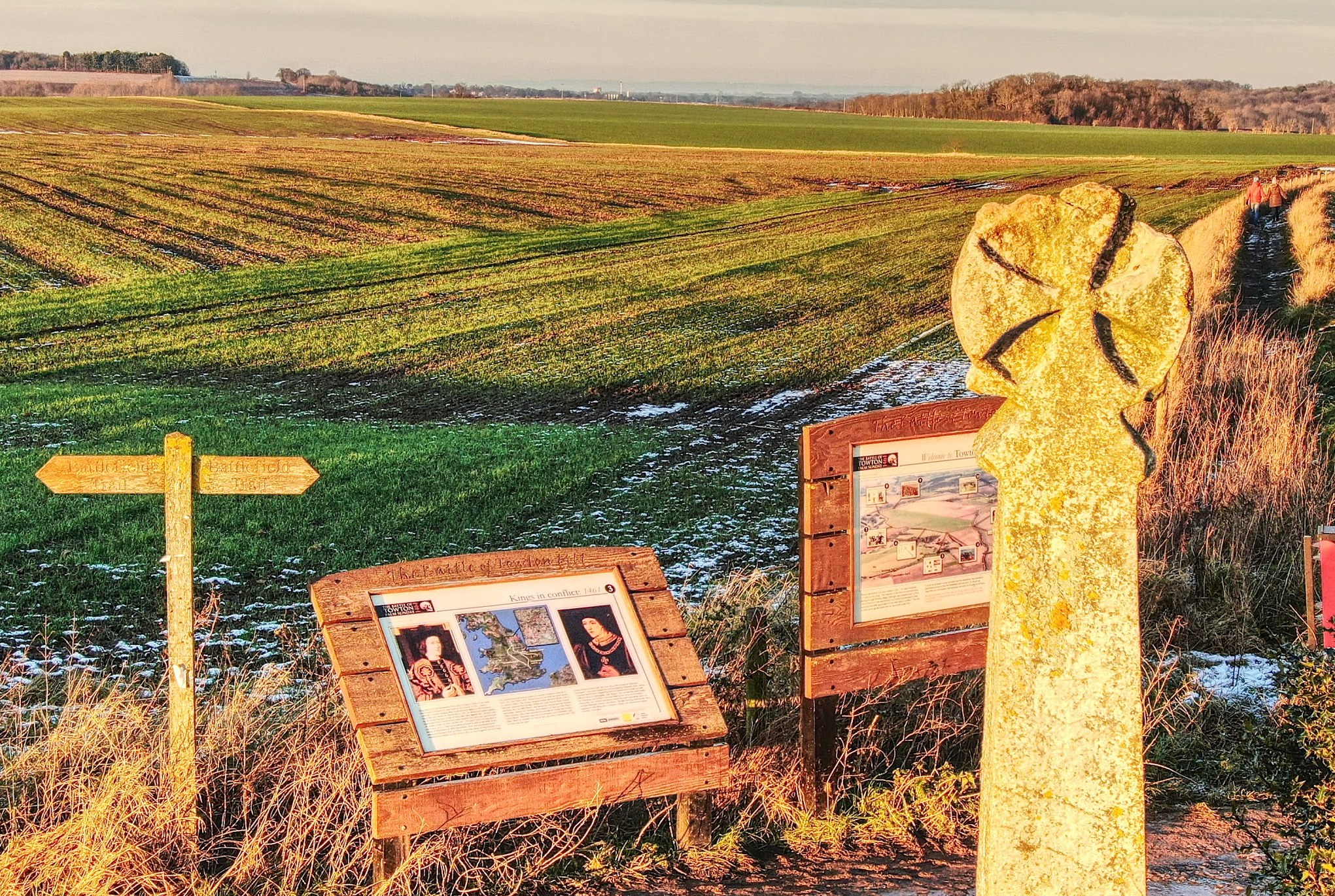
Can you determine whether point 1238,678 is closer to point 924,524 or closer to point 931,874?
point 924,524

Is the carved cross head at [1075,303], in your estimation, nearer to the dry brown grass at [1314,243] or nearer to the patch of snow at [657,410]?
the patch of snow at [657,410]

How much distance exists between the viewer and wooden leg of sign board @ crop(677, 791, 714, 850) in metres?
4.72

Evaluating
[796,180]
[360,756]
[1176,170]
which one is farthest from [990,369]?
[1176,170]

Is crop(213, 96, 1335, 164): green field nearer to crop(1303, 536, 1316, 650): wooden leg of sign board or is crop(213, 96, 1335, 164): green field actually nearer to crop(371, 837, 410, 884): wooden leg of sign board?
crop(1303, 536, 1316, 650): wooden leg of sign board

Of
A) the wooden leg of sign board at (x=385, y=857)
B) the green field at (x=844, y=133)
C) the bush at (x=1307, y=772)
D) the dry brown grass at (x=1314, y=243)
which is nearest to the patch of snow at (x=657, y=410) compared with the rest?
the dry brown grass at (x=1314, y=243)

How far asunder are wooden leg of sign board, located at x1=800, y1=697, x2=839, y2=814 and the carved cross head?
280cm

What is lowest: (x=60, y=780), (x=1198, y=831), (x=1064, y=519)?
(x=1198, y=831)

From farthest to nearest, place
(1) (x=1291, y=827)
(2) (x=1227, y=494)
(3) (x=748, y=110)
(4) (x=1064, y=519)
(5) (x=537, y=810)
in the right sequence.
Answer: (3) (x=748, y=110) → (2) (x=1227, y=494) → (5) (x=537, y=810) → (1) (x=1291, y=827) → (4) (x=1064, y=519)

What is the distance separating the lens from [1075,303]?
2516mm

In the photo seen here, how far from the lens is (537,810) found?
4316 millimetres

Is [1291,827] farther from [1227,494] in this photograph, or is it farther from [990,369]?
[1227,494]

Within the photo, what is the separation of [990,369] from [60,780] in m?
3.86

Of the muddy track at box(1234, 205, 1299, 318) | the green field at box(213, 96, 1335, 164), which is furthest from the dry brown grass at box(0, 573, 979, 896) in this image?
the green field at box(213, 96, 1335, 164)

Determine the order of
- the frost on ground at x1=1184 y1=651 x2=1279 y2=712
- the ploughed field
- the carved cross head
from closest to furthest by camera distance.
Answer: the carved cross head → the frost on ground at x1=1184 y1=651 x2=1279 y2=712 → the ploughed field
